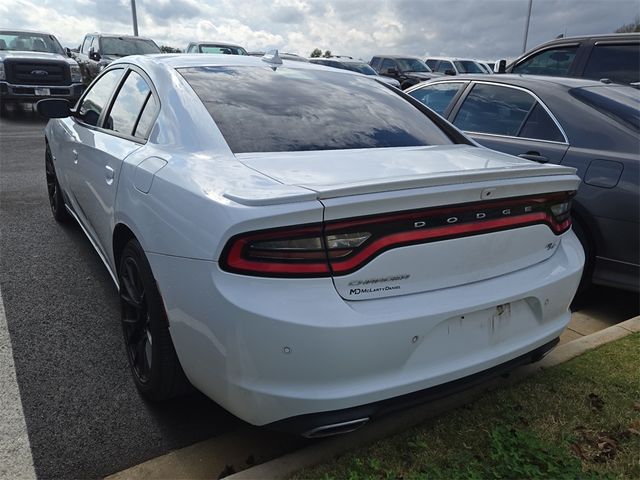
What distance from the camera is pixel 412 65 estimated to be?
2008 cm

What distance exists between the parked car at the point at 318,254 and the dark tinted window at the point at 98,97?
105 cm

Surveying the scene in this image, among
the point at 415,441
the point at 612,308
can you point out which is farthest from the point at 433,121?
the point at 612,308

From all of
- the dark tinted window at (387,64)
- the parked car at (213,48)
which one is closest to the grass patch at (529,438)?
the parked car at (213,48)

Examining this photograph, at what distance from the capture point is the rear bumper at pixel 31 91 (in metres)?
12.7

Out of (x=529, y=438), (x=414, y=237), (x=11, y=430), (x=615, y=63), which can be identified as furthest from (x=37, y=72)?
(x=529, y=438)

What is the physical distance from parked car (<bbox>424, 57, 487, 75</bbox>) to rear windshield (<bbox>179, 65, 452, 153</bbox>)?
18.6 metres

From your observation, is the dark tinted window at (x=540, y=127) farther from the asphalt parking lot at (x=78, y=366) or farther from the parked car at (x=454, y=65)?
the parked car at (x=454, y=65)

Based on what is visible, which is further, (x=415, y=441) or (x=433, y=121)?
(x=433, y=121)

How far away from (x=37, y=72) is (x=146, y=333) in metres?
12.4

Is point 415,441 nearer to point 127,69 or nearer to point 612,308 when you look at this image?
point 612,308

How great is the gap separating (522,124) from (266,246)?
3.28 meters

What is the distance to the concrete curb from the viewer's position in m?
2.16

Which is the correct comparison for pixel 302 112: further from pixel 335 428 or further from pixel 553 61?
pixel 553 61

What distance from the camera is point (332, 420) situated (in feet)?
6.48
